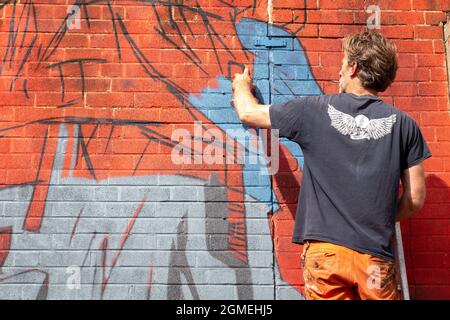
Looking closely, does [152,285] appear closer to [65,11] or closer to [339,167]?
[339,167]

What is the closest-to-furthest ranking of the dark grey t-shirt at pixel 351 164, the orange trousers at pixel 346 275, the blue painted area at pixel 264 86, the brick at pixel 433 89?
the orange trousers at pixel 346 275 → the dark grey t-shirt at pixel 351 164 → the blue painted area at pixel 264 86 → the brick at pixel 433 89

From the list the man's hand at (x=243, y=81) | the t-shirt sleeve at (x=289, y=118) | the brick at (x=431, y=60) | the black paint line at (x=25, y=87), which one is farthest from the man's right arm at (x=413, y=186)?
the black paint line at (x=25, y=87)

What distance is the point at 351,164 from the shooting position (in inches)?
108

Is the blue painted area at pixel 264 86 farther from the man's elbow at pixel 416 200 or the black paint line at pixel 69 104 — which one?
the man's elbow at pixel 416 200

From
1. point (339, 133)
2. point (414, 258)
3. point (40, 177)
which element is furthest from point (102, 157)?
point (414, 258)

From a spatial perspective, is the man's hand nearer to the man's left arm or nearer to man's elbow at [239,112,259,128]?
the man's left arm

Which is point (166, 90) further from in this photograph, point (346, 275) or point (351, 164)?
point (346, 275)

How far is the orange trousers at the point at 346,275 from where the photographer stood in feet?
8.56

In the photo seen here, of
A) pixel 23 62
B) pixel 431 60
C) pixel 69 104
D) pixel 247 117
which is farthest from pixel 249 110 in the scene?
pixel 23 62

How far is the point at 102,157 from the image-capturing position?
382cm

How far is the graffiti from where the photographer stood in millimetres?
3711

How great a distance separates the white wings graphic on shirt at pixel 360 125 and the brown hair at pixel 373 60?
0.25 metres

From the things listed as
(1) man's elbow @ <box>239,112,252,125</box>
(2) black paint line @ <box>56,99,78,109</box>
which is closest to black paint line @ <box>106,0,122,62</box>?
(2) black paint line @ <box>56,99,78,109</box>
